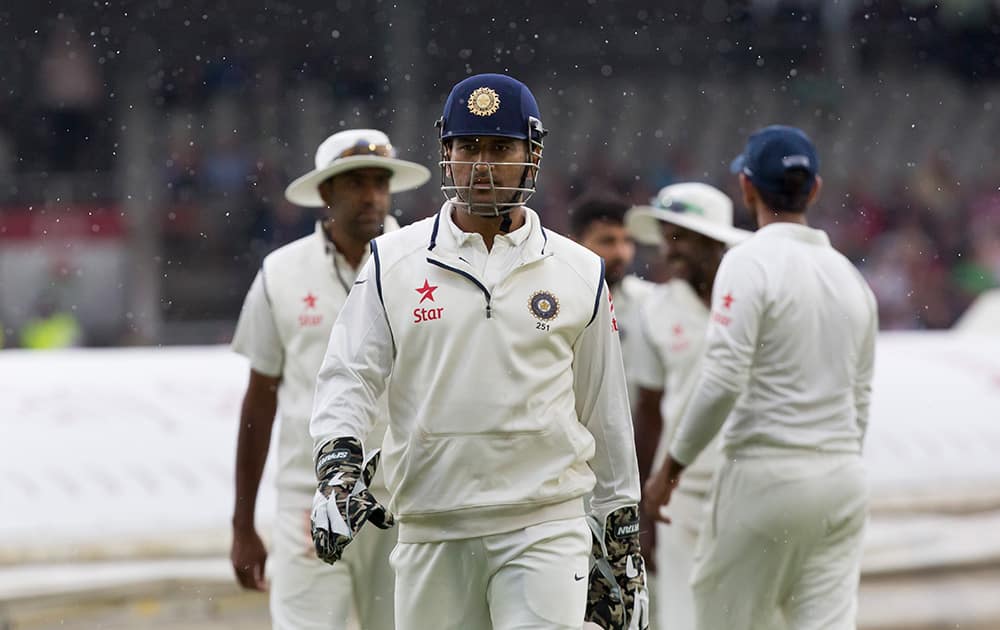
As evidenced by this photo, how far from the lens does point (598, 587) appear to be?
13.1 feet

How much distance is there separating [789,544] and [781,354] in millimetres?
612

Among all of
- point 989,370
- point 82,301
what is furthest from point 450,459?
point 82,301

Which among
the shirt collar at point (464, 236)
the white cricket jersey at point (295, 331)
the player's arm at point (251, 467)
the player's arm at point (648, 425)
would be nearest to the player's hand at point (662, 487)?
the player's arm at point (648, 425)

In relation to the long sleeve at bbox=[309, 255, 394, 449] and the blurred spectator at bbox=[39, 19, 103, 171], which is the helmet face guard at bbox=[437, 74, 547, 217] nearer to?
the long sleeve at bbox=[309, 255, 394, 449]

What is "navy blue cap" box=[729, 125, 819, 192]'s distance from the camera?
5.46 metres

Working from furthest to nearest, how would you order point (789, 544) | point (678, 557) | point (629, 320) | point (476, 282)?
point (629, 320), point (678, 557), point (789, 544), point (476, 282)

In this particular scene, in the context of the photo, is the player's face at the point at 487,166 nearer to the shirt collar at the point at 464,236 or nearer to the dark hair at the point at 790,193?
the shirt collar at the point at 464,236

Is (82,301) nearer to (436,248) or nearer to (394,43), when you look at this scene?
(394,43)

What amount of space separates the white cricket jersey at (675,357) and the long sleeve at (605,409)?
2380 mm

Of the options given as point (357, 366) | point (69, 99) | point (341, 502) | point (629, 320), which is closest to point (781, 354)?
point (629, 320)

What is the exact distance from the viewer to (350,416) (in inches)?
148

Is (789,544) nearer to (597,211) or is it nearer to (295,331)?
(295,331)

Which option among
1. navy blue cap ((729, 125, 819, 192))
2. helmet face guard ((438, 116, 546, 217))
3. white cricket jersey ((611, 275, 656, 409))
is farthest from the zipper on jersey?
white cricket jersey ((611, 275, 656, 409))

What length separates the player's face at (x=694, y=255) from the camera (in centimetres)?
664
